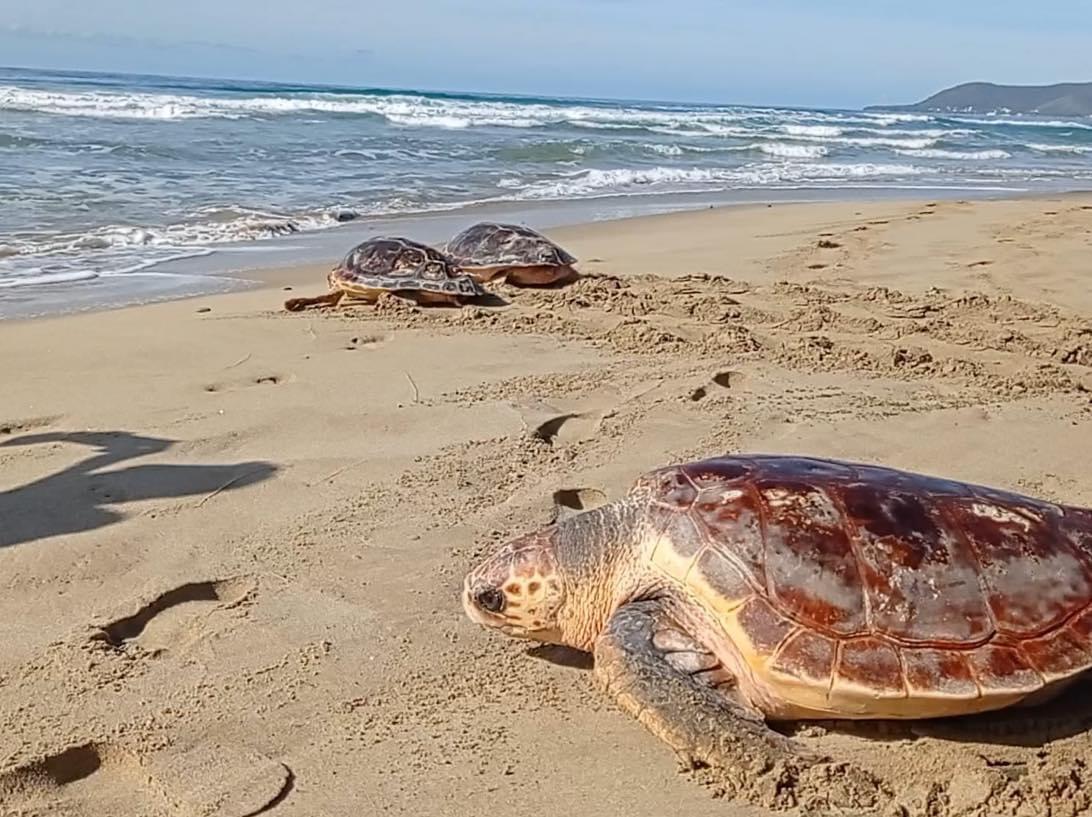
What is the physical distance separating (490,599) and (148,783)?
862mm

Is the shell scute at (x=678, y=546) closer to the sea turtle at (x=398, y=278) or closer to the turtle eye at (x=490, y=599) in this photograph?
the turtle eye at (x=490, y=599)

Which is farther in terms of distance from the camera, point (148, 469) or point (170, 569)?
point (148, 469)

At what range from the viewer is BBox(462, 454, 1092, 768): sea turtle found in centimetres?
229

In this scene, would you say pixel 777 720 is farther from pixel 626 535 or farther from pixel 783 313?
pixel 783 313

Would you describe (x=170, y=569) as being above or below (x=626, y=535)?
below

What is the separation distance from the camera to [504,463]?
3.95m

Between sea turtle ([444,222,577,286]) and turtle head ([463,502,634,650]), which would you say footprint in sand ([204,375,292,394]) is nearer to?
turtle head ([463,502,634,650])

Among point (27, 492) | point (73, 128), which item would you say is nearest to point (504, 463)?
point (27, 492)

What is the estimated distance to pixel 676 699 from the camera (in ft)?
7.60

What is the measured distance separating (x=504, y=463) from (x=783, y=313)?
2896 millimetres

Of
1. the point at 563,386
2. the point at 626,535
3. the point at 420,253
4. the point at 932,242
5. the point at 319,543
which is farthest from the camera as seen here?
the point at 932,242

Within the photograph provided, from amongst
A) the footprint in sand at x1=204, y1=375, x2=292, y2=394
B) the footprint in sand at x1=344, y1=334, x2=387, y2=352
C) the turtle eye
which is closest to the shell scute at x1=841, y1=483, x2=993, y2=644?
the turtle eye

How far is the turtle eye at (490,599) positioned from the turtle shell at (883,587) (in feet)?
1.30

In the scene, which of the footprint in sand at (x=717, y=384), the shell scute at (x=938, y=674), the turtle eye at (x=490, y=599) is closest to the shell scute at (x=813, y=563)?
the shell scute at (x=938, y=674)
